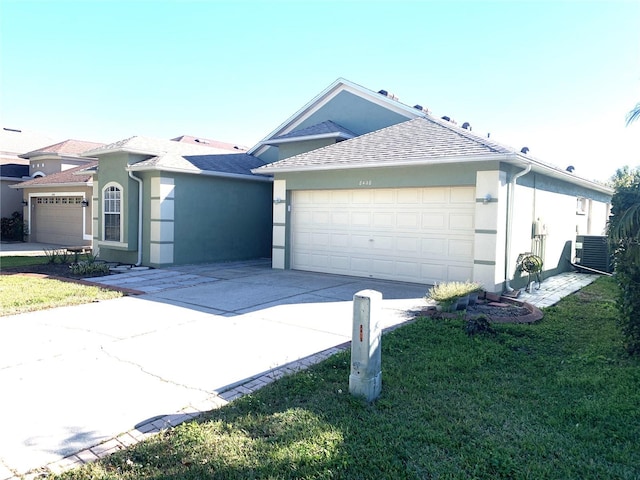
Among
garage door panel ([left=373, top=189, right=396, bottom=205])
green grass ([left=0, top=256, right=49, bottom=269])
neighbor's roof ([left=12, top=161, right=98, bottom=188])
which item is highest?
neighbor's roof ([left=12, top=161, right=98, bottom=188])

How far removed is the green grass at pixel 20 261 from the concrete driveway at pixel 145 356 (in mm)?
6817

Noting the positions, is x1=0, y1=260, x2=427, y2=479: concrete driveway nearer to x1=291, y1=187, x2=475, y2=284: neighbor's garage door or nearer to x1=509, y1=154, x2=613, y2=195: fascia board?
x1=291, y1=187, x2=475, y2=284: neighbor's garage door

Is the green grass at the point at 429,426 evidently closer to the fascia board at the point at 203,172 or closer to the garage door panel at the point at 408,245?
the garage door panel at the point at 408,245

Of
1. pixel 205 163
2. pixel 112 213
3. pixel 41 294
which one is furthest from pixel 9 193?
pixel 41 294

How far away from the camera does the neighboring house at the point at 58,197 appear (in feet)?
68.5

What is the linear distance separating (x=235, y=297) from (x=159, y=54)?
1238 cm

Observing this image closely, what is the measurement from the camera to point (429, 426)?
12.4 feet

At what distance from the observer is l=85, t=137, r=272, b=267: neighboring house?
13.9 metres

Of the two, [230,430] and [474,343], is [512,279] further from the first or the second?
[230,430]

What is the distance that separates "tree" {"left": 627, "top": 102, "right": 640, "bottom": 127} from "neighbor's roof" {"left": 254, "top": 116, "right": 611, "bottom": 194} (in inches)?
110

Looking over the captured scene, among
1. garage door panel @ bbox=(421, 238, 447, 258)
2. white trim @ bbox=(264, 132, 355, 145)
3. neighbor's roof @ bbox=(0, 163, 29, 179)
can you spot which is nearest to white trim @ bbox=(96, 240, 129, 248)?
white trim @ bbox=(264, 132, 355, 145)

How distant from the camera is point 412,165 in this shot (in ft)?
35.2

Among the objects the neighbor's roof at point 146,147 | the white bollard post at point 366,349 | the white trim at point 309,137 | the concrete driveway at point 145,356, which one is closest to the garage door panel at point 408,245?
the concrete driveway at point 145,356

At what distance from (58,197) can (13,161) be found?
854cm
